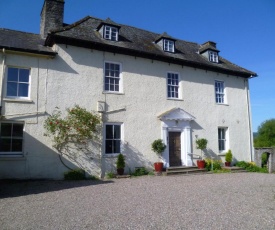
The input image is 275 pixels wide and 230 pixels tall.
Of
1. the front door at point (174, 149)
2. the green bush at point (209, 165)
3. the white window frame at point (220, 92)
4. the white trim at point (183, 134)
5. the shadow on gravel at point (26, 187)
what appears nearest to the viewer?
the shadow on gravel at point (26, 187)

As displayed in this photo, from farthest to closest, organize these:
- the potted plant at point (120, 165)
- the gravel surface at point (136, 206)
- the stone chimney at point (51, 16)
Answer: the stone chimney at point (51, 16), the potted plant at point (120, 165), the gravel surface at point (136, 206)

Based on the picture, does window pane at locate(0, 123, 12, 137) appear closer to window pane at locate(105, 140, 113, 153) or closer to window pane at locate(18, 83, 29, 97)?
window pane at locate(18, 83, 29, 97)

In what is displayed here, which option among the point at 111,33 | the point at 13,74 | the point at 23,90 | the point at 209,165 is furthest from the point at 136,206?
the point at 111,33

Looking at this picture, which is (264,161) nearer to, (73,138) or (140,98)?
(140,98)

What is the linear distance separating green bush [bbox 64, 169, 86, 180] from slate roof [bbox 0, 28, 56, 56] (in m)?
5.83

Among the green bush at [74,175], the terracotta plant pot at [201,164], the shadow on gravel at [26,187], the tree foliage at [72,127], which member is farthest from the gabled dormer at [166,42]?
the shadow on gravel at [26,187]

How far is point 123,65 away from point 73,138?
198 inches

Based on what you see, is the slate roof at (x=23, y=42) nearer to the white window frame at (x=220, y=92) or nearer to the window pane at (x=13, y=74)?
the window pane at (x=13, y=74)

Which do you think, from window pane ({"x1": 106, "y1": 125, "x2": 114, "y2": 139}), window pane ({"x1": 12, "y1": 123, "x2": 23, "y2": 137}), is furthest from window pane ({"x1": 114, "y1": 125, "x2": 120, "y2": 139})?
window pane ({"x1": 12, "y1": 123, "x2": 23, "y2": 137})

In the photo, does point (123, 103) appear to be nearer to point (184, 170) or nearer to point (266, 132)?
point (184, 170)

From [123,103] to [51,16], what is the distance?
6.67 m

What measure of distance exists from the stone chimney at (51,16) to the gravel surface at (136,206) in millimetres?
8804

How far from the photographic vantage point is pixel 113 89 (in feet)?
43.4

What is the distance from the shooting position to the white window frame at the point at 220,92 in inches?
666
